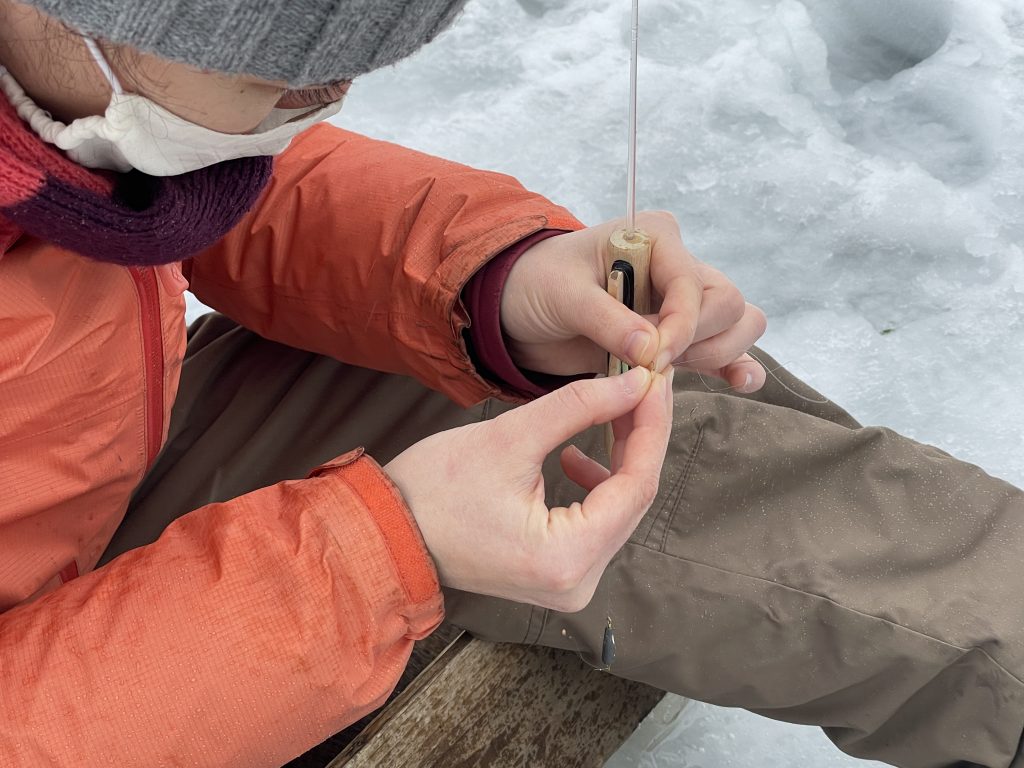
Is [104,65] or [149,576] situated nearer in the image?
[104,65]

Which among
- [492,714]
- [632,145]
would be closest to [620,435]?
[632,145]

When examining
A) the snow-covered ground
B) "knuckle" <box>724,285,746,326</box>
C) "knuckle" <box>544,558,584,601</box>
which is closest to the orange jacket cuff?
"knuckle" <box>544,558,584,601</box>

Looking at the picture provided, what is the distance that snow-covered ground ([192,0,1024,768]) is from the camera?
1.85 meters

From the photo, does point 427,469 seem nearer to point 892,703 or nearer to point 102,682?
point 102,682

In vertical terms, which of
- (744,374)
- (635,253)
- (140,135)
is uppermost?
(140,135)

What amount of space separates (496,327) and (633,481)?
33 cm

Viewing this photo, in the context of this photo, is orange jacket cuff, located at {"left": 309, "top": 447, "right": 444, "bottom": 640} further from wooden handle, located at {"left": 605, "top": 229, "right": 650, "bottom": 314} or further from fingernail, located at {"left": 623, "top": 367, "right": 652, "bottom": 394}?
wooden handle, located at {"left": 605, "top": 229, "right": 650, "bottom": 314}

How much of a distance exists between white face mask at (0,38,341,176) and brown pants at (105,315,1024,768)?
1.53 feet

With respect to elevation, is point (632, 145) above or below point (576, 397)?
above

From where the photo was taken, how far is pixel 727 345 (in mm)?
1145

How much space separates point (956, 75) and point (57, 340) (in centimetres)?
204

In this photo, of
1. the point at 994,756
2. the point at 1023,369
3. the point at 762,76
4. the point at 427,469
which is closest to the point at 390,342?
the point at 427,469

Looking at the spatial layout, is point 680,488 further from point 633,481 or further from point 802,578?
point 633,481

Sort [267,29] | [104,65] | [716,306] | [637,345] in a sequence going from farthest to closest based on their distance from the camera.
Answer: [716,306] → [637,345] → [104,65] → [267,29]
